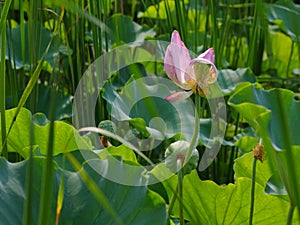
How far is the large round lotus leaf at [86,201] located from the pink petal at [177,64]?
0.15m

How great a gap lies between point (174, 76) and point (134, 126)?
1.42 feet

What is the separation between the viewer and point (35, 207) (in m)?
0.85

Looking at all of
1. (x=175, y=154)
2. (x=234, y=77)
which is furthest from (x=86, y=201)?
(x=234, y=77)

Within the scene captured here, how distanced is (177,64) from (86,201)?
0.70ft

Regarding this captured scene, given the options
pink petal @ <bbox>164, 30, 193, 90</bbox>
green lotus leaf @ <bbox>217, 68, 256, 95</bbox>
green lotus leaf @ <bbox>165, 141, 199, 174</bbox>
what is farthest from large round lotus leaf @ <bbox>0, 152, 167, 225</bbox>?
green lotus leaf @ <bbox>217, 68, 256, 95</bbox>

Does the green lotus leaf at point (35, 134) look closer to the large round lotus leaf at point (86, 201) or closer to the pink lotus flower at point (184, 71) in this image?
the large round lotus leaf at point (86, 201)

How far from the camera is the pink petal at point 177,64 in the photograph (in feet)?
2.60

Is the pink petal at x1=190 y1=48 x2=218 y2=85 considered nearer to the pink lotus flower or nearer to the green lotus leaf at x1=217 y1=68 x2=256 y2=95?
the pink lotus flower

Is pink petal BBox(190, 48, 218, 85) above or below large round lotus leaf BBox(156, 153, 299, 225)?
above

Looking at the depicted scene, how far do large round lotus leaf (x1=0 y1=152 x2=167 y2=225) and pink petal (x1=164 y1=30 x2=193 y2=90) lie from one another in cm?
15

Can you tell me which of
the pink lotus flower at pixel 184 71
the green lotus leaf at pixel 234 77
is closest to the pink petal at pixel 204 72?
the pink lotus flower at pixel 184 71

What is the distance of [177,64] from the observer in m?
0.80

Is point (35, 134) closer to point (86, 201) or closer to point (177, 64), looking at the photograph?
point (86, 201)

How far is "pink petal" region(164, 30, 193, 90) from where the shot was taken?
0.79 meters
